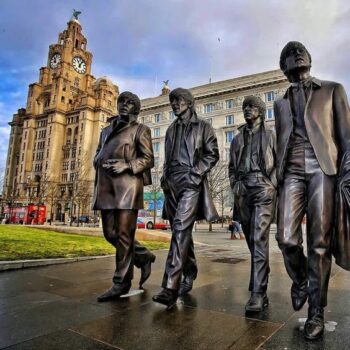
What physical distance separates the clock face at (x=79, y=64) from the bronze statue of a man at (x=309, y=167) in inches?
4514

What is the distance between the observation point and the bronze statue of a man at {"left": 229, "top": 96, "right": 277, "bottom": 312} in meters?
3.72

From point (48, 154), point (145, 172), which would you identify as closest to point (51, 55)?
point (48, 154)

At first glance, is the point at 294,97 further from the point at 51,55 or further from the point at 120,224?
the point at 51,55

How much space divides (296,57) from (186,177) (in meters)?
1.75

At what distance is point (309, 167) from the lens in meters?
2.88

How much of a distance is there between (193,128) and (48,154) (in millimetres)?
100971

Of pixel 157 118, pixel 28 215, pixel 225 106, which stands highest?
pixel 225 106

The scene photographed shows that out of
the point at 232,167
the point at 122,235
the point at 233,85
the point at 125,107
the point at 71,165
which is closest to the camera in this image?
the point at 122,235

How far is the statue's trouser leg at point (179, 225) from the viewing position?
11.2ft

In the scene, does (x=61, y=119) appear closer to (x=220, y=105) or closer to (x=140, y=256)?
(x=220, y=105)

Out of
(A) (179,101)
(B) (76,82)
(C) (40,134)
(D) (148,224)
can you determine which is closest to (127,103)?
(A) (179,101)

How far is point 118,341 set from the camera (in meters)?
2.43

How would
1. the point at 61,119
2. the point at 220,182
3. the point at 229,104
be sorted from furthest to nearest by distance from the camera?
1. the point at 61,119
2. the point at 229,104
3. the point at 220,182

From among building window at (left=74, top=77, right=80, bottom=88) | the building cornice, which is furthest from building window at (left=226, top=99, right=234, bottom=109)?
building window at (left=74, top=77, right=80, bottom=88)
